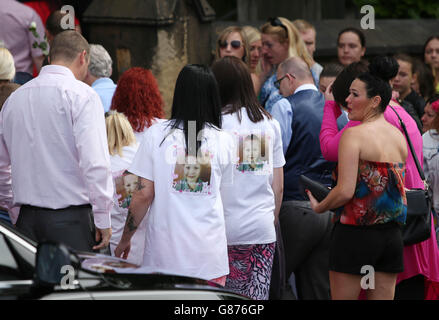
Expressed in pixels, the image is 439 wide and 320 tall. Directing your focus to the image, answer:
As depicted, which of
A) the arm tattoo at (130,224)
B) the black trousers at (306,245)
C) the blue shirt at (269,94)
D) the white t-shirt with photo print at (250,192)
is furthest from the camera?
the blue shirt at (269,94)

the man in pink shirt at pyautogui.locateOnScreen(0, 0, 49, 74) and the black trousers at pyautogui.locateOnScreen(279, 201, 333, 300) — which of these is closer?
the black trousers at pyautogui.locateOnScreen(279, 201, 333, 300)

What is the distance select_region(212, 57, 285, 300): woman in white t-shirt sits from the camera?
5.20 meters

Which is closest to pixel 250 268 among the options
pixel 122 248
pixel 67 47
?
pixel 122 248

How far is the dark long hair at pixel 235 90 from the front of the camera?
5.40 m

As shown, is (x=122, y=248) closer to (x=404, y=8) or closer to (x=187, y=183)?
(x=187, y=183)

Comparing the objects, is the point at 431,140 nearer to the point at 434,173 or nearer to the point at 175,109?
the point at 434,173

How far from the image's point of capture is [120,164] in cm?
569

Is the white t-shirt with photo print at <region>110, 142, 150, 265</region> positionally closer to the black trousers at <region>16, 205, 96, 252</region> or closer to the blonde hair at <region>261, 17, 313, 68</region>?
the black trousers at <region>16, 205, 96, 252</region>

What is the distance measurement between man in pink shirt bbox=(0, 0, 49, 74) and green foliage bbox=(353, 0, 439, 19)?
737cm

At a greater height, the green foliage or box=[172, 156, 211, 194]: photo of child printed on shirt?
the green foliage

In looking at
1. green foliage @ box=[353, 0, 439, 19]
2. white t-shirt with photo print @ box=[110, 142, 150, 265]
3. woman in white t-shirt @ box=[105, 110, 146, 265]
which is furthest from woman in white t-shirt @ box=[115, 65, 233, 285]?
green foliage @ box=[353, 0, 439, 19]

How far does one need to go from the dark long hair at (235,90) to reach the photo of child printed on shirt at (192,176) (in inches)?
29.0

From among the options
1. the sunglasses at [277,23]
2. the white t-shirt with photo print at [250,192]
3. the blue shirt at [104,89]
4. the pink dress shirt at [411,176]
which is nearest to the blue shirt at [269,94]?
the sunglasses at [277,23]

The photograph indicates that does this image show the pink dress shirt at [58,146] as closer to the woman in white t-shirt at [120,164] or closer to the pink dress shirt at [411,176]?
the woman in white t-shirt at [120,164]
